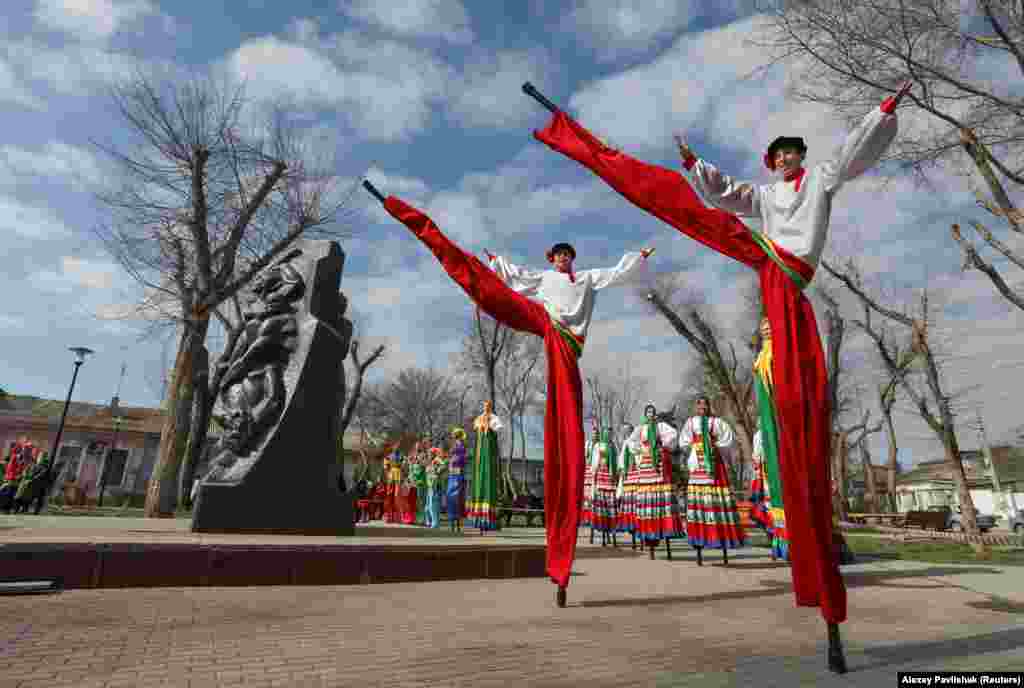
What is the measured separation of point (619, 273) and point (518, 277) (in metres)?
0.93

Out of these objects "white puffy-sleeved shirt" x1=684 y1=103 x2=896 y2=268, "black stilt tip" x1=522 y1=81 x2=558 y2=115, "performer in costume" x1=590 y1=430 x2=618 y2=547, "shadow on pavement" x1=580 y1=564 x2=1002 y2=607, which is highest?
"black stilt tip" x1=522 y1=81 x2=558 y2=115

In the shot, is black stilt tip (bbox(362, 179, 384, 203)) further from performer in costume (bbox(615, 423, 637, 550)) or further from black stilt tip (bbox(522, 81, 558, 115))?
performer in costume (bbox(615, 423, 637, 550))

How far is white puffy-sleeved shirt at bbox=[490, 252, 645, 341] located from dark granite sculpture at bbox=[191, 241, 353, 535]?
12.3 feet

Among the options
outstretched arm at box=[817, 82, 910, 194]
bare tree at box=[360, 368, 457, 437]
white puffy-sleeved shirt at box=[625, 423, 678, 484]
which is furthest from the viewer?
bare tree at box=[360, 368, 457, 437]

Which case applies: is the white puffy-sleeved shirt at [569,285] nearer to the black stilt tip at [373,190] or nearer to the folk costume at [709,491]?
the black stilt tip at [373,190]

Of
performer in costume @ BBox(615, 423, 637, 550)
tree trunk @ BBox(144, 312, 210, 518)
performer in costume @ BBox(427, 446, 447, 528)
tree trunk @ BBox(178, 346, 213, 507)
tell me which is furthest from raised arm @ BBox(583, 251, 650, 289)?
tree trunk @ BBox(178, 346, 213, 507)

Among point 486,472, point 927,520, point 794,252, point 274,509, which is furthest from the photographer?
point 927,520

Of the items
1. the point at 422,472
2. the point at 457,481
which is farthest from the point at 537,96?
the point at 422,472

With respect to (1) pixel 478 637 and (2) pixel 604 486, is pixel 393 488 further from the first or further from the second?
(1) pixel 478 637

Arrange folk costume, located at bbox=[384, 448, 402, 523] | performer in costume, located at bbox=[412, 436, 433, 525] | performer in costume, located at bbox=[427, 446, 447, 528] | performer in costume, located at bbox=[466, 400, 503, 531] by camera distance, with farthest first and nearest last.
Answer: folk costume, located at bbox=[384, 448, 402, 523]
performer in costume, located at bbox=[412, 436, 433, 525]
performer in costume, located at bbox=[427, 446, 447, 528]
performer in costume, located at bbox=[466, 400, 503, 531]

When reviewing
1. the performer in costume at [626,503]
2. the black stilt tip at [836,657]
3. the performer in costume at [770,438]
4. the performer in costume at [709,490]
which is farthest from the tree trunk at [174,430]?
the black stilt tip at [836,657]

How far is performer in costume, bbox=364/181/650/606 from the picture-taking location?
14.5ft

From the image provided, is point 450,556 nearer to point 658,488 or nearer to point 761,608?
point 761,608

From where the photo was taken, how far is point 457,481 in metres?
13.7
